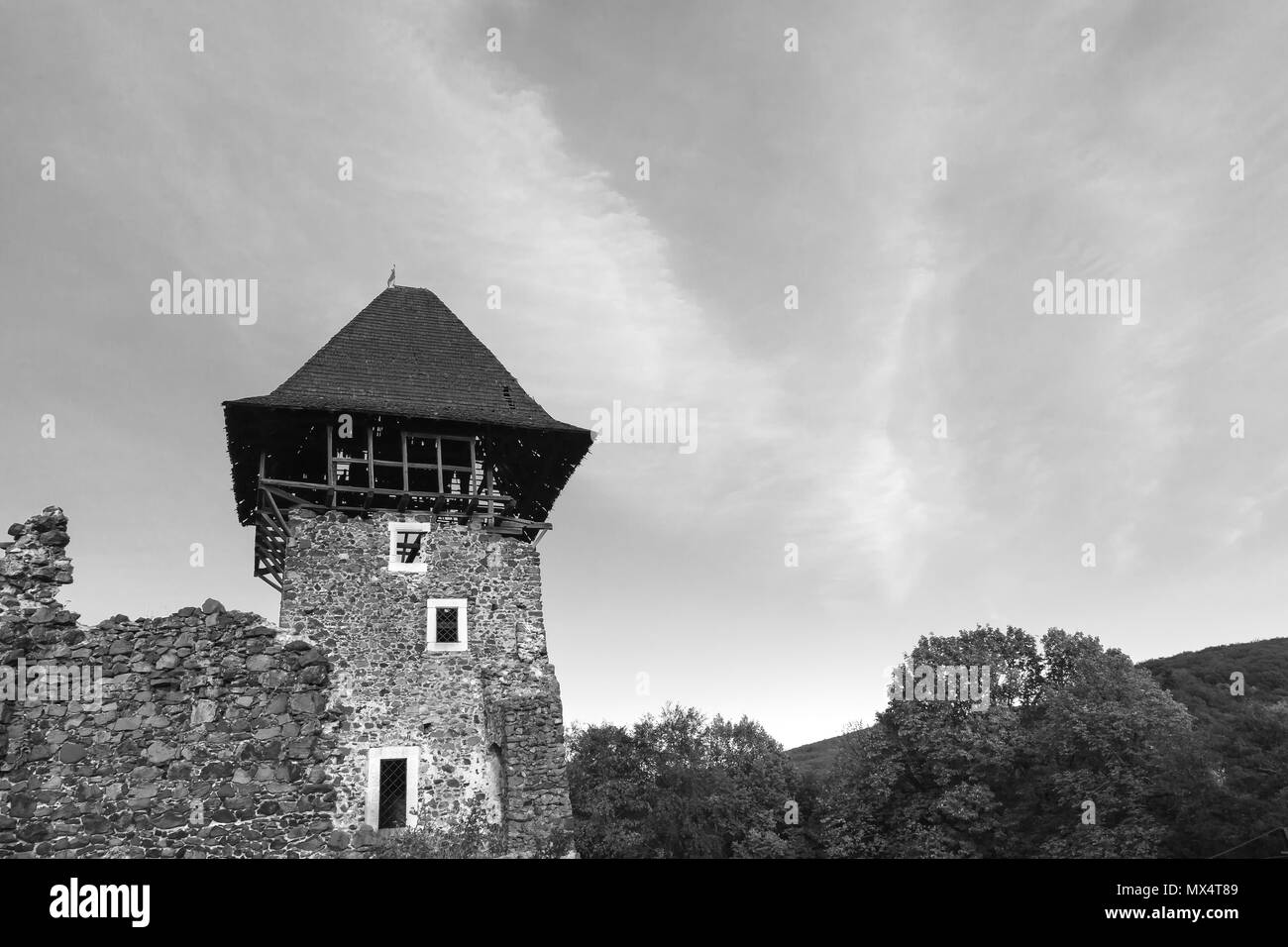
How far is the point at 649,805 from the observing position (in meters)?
47.1

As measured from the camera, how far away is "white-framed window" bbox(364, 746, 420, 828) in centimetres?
1681

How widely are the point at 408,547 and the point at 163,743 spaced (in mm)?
8799

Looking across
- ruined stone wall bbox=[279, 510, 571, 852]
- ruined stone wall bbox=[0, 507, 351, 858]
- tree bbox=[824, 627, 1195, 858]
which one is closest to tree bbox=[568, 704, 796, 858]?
tree bbox=[824, 627, 1195, 858]

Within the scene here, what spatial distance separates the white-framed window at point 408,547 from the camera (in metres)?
19.1

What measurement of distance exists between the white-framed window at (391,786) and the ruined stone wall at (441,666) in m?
0.14

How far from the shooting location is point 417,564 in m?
19.2

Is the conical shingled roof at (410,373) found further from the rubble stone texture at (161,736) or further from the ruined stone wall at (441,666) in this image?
the rubble stone texture at (161,736)

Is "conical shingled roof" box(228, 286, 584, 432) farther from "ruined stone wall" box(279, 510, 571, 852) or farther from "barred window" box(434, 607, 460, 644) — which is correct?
"barred window" box(434, 607, 460, 644)

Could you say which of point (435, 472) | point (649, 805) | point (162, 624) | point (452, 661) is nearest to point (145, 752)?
point (162, 624)

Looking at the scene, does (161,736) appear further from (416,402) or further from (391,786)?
(416,402)

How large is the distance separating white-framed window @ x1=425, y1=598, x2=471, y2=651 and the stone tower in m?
0.03

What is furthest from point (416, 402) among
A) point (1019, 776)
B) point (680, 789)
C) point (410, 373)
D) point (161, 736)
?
point (680, 789)
